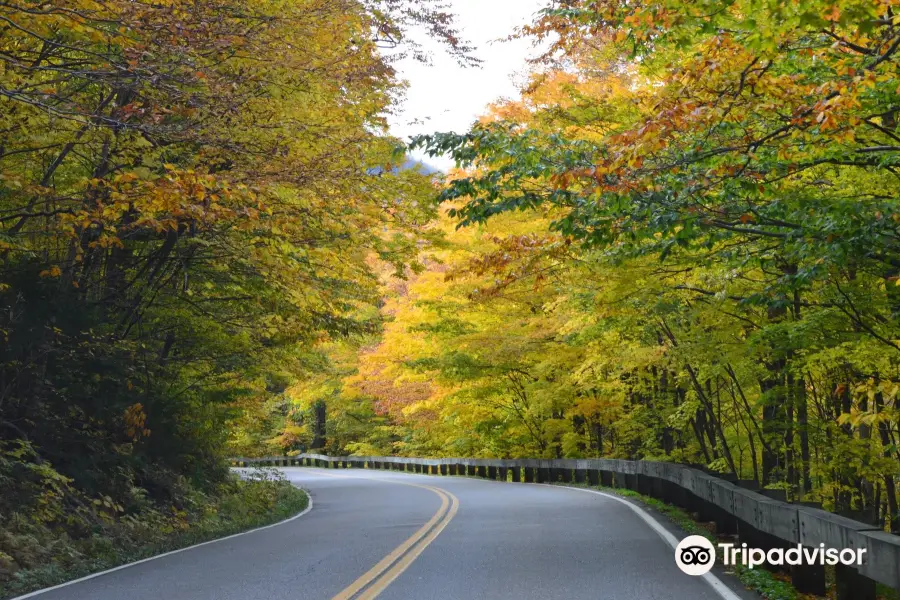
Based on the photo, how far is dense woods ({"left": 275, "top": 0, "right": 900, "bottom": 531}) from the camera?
794cm

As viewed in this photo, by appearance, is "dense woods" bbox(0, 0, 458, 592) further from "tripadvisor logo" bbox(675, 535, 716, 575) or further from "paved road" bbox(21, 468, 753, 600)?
"tripadvisor logo" bbox(675, 535, 716, 575)

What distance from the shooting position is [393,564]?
31.8 feet

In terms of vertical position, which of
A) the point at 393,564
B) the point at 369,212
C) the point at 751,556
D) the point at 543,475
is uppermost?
the point at 369,212

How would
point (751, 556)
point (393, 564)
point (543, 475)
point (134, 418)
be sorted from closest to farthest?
point (751, 556), point (393, 564), point (134, 418), point (543, 475)

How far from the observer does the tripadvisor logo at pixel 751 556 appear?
6405 mm

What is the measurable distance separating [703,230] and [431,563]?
4.65 meters

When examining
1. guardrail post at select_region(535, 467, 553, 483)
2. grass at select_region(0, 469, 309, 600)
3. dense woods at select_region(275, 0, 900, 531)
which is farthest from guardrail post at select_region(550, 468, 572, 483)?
grass at select_region(0, 469, 309, 600)

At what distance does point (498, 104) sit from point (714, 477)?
14.2 meters

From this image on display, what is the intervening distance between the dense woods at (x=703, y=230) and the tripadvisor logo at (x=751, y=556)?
2.01ft

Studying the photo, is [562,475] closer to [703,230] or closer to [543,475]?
[543,475]

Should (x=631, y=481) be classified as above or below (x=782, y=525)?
below

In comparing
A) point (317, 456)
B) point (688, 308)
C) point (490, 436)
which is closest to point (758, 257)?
point (688, 308)

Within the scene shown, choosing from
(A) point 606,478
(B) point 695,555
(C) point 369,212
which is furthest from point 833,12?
(A) point 606,478

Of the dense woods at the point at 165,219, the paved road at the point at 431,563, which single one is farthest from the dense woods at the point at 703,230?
the paved road at the point at 431,563
